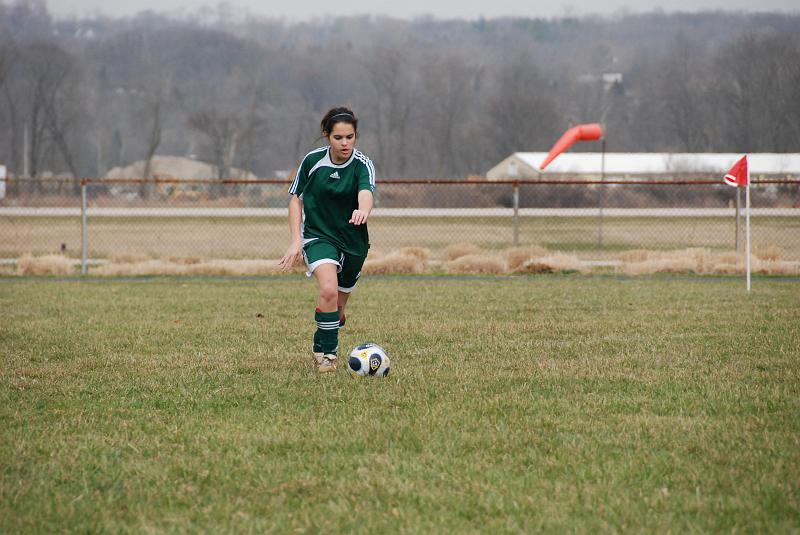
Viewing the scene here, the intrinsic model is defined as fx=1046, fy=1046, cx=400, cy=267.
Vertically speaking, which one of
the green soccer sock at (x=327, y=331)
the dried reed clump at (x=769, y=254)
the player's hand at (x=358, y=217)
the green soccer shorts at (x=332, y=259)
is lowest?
the green soccer sock at (x=327, y=331)

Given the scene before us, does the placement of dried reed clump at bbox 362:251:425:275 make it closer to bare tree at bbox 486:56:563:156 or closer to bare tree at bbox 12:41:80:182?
bare tree at bbox 486:56:563:156

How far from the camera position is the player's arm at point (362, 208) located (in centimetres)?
705

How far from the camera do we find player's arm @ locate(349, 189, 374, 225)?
23.1ft

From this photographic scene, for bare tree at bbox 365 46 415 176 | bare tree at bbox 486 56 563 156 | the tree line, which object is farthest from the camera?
bare tree at bbox 365 46 415 176

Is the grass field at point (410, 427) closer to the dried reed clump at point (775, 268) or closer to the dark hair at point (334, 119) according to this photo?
the dark hair at point (334, 119)

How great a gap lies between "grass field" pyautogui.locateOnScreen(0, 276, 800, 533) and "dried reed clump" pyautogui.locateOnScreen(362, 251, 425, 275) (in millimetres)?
7013

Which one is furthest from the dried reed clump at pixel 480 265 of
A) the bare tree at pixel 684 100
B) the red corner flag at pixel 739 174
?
the bare tree at pixel 684 100

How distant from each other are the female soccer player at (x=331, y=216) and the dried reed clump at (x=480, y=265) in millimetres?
10288

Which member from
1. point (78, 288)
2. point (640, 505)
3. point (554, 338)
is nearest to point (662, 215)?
point (78, 288)

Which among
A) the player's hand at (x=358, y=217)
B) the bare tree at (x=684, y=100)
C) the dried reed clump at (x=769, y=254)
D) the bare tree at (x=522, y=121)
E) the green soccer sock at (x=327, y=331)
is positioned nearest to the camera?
the player's hand at (x=358, y=217)

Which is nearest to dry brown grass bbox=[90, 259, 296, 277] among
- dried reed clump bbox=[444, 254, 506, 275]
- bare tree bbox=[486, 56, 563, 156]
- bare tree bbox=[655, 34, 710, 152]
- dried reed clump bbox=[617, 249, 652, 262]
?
dried reed clump bbox=[444, 254, 506, 275]

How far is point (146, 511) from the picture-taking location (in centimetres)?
420

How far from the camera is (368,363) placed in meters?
7.07

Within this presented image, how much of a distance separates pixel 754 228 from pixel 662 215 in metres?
4.90
